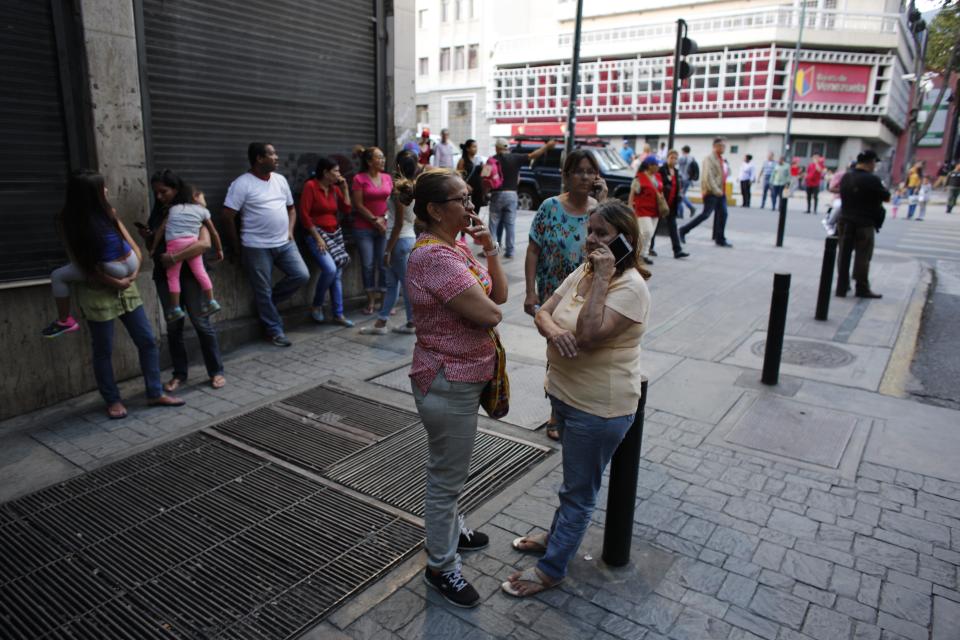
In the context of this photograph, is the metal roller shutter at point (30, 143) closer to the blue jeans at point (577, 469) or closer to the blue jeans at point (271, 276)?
the blue jeans at point (271, 276)

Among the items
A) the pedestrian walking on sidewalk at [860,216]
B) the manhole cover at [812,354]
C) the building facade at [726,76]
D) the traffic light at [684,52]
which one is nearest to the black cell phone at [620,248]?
the manhole cover at [812,354]

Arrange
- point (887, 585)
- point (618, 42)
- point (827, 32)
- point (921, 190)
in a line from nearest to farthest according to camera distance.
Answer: point (887, 585), point (921, 190), point (827, 32), point (618, 42)

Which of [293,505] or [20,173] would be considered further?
[20,173]

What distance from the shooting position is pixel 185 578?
3227mm

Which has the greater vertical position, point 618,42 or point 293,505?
point 618,42

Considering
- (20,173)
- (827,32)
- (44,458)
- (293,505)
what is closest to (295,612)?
(293,505)

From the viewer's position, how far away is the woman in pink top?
737 centimetres

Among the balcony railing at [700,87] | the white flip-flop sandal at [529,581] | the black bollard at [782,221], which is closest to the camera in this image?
the white flip-flop sandal at [529,581]

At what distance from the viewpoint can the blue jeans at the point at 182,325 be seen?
18.0 ft

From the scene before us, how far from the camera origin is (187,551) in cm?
346

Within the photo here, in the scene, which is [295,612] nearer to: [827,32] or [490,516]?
[490,516]

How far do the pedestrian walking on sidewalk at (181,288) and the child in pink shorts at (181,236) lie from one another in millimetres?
47

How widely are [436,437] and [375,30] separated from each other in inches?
266

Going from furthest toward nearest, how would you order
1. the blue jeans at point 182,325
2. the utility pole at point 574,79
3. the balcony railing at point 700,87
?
1. the balcony railing at point 700,87
2. the utility pole at point 574,79
3. the blue jeans at point 182,325
